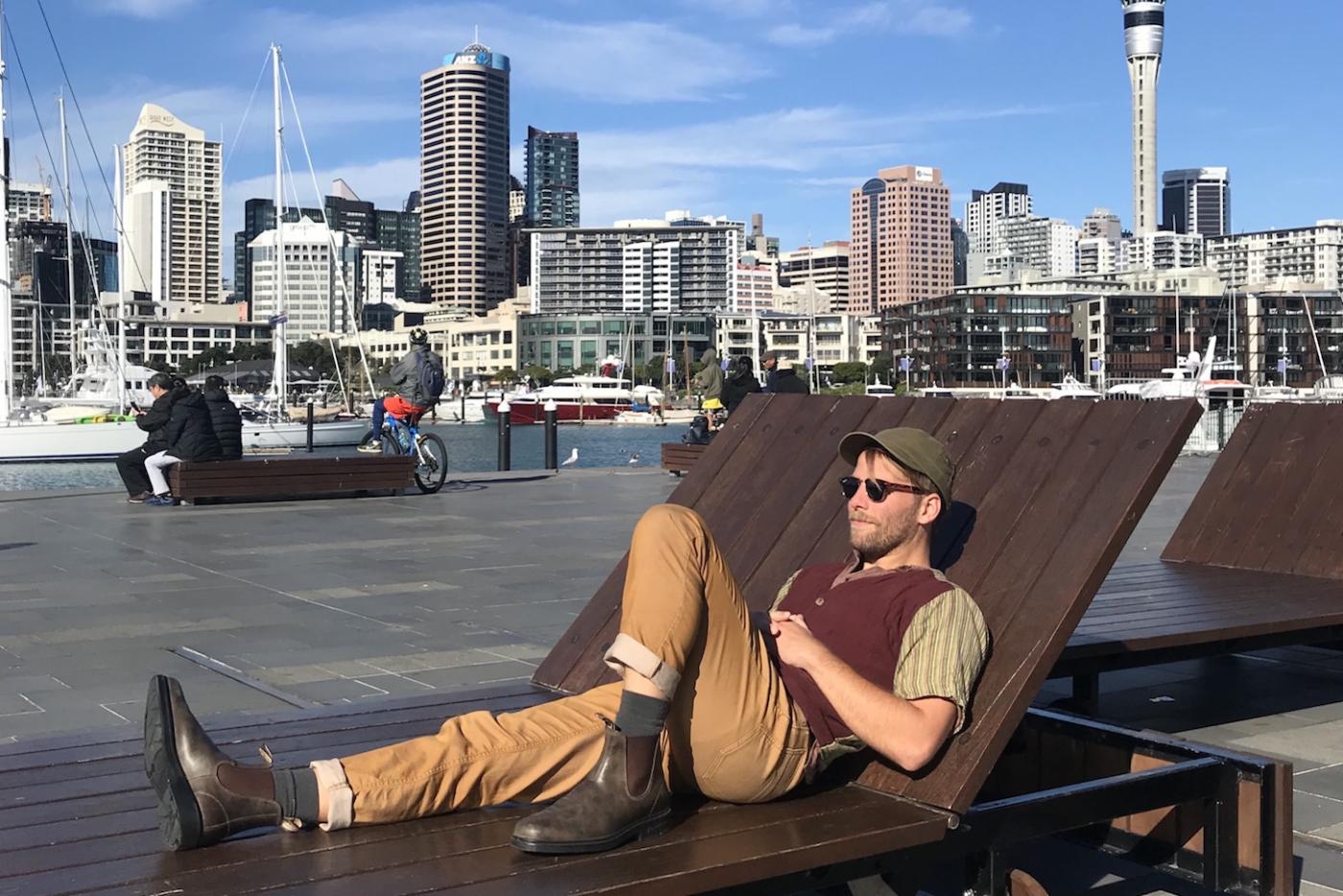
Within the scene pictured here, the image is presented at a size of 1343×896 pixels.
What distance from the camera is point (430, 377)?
15.7 m

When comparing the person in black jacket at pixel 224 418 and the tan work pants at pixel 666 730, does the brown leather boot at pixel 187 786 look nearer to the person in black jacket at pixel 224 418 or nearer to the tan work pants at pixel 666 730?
the tan work pants at pixel 666 730

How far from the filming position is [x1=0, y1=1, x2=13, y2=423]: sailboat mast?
27828mm

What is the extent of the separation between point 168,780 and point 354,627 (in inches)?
198

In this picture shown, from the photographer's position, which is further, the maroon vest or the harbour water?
the harbour water

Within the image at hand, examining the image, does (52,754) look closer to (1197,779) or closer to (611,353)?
(1197,779)

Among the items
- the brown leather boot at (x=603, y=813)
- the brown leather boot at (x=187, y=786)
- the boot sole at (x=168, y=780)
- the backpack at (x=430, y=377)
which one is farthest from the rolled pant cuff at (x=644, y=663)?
the backpack at (x=430, y=377)

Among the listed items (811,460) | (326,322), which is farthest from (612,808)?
(326,322)

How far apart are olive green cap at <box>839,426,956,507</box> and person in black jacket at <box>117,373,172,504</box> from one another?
12067 millimetres

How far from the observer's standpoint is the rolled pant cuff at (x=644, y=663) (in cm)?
283

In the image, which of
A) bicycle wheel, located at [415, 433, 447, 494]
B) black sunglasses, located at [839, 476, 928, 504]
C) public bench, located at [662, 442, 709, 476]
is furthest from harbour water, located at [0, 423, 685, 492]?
black sunglasses, located at [839, 476, 928, 504]

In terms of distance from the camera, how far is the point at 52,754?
3445 millimetres

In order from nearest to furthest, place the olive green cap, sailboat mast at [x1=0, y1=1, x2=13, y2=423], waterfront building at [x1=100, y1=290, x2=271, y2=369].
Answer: the olive green cap, sailboat mast at [x1=0, y1=1, x2=13, y2=423], waterfront building at [x1=100, y1=290, x2=271, y2=369]

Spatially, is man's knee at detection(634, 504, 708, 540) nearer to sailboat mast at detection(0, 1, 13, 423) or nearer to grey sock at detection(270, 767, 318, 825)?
grey sock at detection(270, 767, 318, 825)

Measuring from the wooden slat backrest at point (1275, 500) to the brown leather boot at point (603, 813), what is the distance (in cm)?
464
